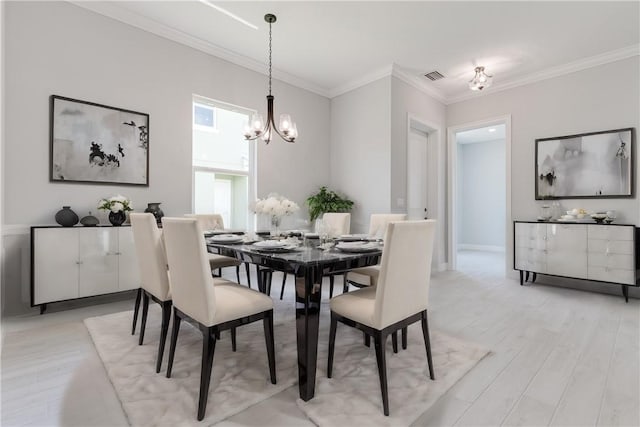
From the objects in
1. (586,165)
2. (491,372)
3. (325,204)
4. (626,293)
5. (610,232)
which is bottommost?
(491,372)

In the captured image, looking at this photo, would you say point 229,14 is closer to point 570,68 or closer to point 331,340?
point 331,340

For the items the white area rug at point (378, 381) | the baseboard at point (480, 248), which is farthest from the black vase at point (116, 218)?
the baseboard at point (480, 248)

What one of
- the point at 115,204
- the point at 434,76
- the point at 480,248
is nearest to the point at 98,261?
the point at 115,204

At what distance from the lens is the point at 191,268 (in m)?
1.53

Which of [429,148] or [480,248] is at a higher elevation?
[429,148]

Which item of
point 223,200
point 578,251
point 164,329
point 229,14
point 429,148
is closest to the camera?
point 164,329

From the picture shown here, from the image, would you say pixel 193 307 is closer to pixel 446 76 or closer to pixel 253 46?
pixel 253 46

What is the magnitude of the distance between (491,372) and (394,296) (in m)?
0.90

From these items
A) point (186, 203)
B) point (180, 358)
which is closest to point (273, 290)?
point (186, 203)

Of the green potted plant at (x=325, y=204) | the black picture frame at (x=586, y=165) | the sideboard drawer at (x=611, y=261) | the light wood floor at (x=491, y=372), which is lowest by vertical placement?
the light wood floor at (x=491, y=372)

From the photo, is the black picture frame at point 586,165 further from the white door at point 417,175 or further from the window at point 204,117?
the window at point 204,117

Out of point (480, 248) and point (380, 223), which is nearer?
point (380, 223)

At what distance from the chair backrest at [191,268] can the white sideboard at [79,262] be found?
167 cm

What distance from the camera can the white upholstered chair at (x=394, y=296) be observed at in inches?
57.8
